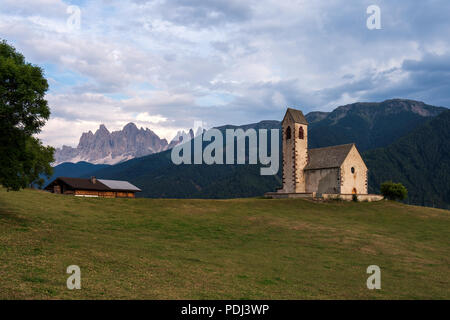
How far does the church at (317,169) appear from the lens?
235 feet

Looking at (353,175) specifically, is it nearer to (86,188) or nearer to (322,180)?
(322,180)

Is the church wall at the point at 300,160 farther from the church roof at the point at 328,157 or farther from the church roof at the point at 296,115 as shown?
the church roof at the point at 328,157

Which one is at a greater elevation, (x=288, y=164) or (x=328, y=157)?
(x=328, y=157)

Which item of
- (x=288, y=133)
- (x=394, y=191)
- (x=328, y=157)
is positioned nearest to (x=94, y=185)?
(x=288, y=133)

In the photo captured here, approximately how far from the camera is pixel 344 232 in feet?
139

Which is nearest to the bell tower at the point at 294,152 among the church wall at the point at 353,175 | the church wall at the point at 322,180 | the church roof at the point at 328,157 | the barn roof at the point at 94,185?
the church wall at the point at 322,180

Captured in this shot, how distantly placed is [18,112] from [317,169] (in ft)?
203

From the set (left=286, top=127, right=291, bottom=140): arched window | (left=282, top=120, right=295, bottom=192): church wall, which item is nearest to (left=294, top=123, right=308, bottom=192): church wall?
(left=282, top=120, right=295, bottom=192): church wall

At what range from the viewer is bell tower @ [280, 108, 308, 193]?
77500 mm

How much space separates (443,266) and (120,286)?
94.0 feet

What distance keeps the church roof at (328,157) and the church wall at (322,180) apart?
1128 mm

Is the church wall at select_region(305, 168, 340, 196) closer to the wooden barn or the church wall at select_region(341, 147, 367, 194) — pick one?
the church wall at select_region(341, 147, 367, 194)

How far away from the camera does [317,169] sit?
76.0m
